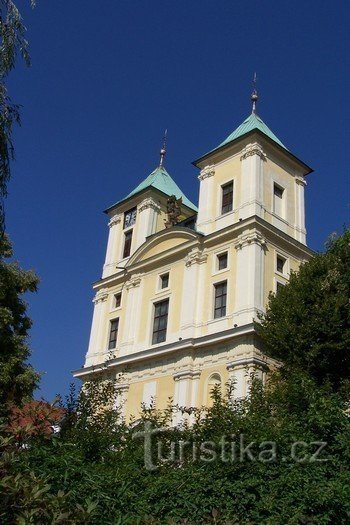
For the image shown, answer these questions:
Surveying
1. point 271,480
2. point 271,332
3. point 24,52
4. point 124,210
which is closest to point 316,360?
point 271,332

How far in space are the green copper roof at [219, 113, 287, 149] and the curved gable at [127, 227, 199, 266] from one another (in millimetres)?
5473

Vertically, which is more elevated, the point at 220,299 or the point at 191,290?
the point at 191,290

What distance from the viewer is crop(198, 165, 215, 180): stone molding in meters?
34.3

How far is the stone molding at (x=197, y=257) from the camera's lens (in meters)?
31.6

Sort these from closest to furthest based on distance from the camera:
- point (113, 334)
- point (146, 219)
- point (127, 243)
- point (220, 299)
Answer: point (220, 299), point (113, 334), point (146, 219), point (127, 243)

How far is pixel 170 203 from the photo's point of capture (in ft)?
123

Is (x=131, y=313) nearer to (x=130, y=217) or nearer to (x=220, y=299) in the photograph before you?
(x=220, y=299)

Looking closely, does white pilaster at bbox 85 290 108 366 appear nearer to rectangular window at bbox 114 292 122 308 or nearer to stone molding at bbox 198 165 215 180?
rectangular window at bbox 114 292 122 308

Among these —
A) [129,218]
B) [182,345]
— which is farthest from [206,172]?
[182,345]

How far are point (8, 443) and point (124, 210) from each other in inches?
1273

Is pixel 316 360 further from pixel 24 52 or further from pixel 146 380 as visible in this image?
pixel 24 52

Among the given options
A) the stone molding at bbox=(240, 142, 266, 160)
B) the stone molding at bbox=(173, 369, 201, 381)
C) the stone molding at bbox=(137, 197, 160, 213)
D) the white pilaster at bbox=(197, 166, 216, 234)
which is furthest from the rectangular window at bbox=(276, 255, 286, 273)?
the stone molding at bbox=(137, 197, 160, 213)

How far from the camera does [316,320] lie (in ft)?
77.4

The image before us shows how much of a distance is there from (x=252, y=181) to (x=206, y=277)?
5519mm
